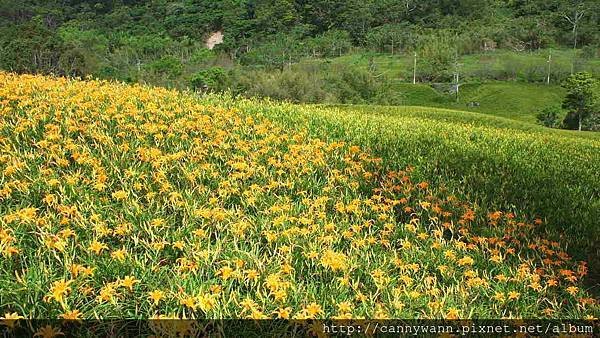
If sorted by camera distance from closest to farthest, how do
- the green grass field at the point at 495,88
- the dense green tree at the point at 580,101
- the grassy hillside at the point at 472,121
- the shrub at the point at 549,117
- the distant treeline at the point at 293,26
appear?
1. the grassy hillside at the point at 472,121
2. the dense green tree at the point at 580,101
3. the shrub at the point at 549,117
4. the green grass field at the point at 495,88
5. the distant treeline at the point at 293,26

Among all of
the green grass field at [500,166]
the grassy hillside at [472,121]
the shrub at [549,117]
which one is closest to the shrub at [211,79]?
the shrub at [549,117]

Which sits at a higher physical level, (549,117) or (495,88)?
(549,117)

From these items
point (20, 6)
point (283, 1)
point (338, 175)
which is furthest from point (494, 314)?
point (20, 6)

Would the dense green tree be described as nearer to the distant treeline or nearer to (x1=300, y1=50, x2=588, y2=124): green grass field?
(x1=300, y1=50, x2=588, y2=124): green grass field

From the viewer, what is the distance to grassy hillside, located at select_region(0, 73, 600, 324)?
2568mm

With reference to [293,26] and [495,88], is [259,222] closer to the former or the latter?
[495,88]

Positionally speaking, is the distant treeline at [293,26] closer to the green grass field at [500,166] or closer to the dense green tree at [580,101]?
the dense green tree at [580,101]

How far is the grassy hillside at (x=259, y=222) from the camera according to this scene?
8.43 feet

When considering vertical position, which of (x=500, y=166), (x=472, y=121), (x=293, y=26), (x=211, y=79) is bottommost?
(x=293, y=26)

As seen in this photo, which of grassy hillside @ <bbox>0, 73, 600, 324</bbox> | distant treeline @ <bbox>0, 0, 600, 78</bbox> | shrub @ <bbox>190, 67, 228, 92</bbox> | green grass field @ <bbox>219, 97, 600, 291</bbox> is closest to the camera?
grassy hillside @ <bbox>0, 73, 600, 324</bbox>

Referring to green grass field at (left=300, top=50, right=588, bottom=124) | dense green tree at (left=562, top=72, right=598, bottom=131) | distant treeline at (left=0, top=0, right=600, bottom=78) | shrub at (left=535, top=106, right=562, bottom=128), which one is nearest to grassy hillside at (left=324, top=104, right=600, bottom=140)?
dense green tree at (left=562, top=72, right=598, bottom=131)

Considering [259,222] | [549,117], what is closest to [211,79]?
[549,117]

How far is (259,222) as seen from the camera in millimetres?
3469

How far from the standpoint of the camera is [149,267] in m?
2.73
